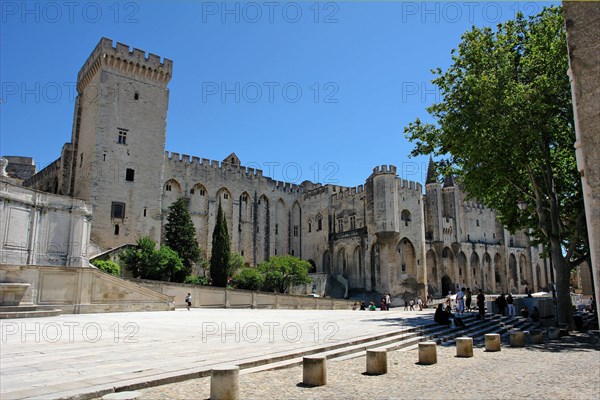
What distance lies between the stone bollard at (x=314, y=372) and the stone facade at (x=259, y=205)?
93.7 feet

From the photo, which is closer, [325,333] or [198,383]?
[198,383]

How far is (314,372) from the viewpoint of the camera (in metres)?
6.80

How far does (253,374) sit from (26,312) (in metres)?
11.9

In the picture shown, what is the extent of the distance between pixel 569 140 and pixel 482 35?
5.09 m

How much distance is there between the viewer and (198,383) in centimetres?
658

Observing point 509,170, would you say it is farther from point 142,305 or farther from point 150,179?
point 150,179

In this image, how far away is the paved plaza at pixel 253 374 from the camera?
243 inches

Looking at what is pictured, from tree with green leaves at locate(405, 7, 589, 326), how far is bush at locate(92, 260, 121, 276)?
1884cm

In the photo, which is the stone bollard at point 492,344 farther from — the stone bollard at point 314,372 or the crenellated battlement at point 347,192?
the crenellated battlement at point 347,192

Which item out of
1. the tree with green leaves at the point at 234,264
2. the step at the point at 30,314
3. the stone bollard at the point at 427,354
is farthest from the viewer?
the tree with green leaves at the point at 234,264

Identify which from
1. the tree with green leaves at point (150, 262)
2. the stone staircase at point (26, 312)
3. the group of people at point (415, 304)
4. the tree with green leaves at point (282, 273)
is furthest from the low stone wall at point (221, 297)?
the group of people at point (415, 304)

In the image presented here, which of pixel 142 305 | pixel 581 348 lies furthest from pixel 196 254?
pixel 581 348

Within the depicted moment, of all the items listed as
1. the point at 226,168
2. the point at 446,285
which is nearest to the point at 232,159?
the point at 226,168

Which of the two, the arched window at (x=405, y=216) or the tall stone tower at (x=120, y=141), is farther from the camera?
the arched window at (x=405, y=216)
